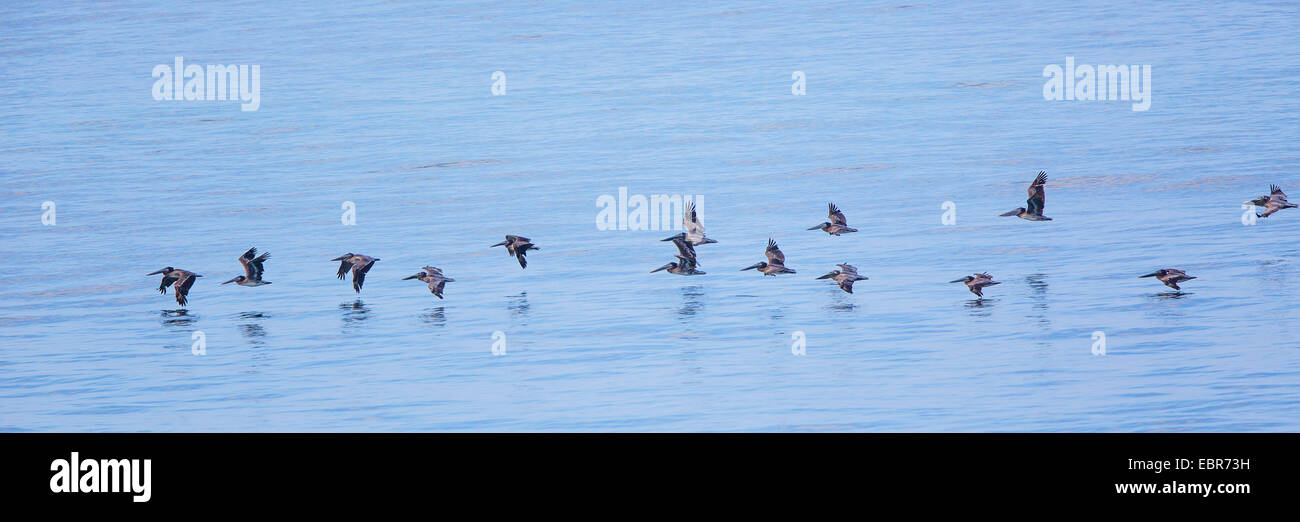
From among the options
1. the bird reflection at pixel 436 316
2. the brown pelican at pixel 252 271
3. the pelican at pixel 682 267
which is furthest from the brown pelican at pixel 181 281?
the pelican at pixel 682 267

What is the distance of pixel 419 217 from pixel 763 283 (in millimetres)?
14819

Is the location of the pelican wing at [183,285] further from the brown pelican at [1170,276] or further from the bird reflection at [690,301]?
the brown pelican at [1170,276]

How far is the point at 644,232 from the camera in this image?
143ft

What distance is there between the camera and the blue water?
26.0 m

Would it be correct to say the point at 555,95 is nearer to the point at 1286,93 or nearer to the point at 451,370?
the point at 1286,93

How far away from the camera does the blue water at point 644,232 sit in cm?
2598

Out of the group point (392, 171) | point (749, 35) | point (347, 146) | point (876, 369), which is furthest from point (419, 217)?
point (749, 35)

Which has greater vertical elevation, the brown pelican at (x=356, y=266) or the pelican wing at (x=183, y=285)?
the brown pelican at (x=356, y=266)

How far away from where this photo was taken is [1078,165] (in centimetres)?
5025

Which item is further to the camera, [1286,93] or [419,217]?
[1286,93]

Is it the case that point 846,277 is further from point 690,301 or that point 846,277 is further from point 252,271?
point 252,271
